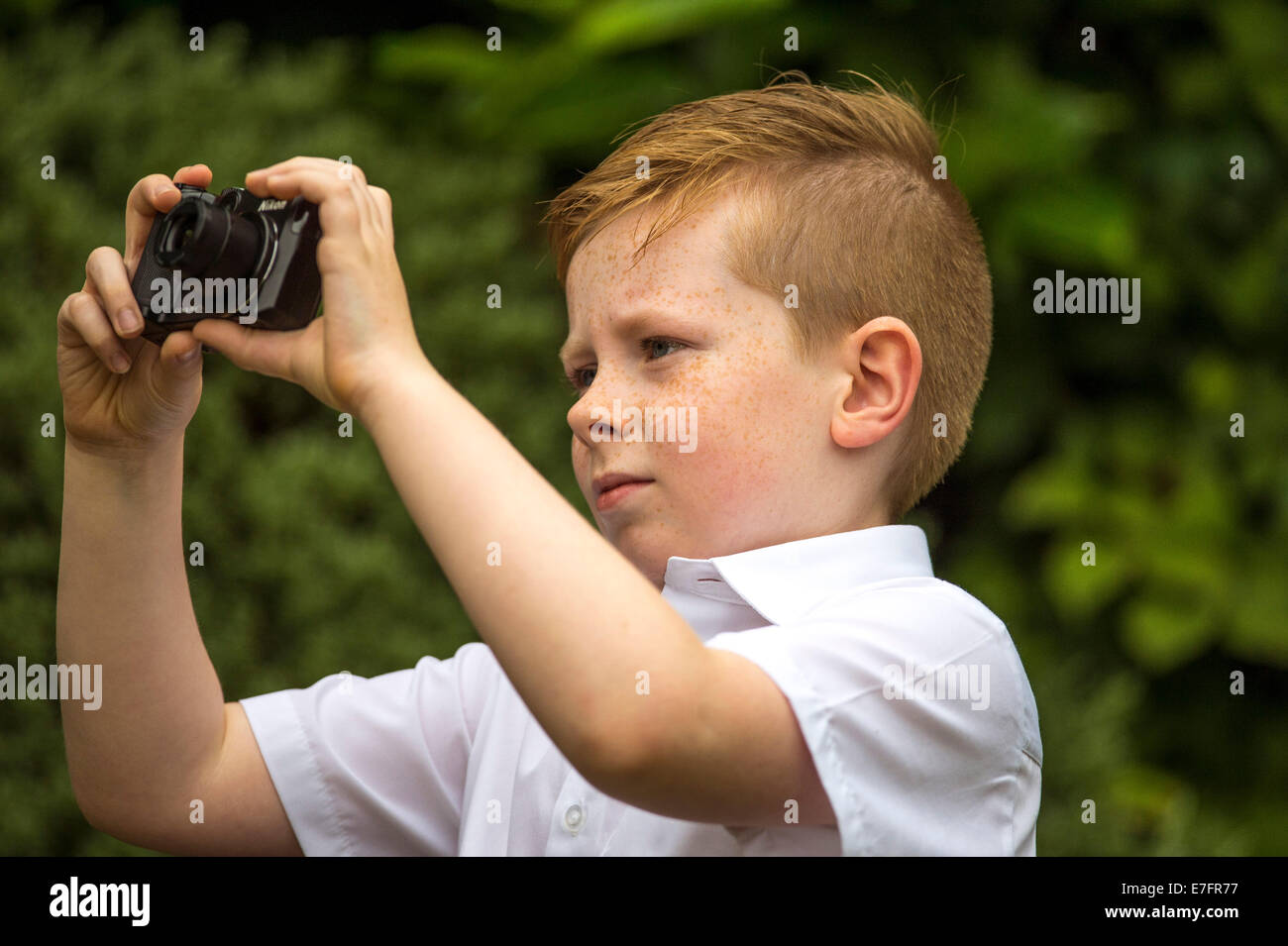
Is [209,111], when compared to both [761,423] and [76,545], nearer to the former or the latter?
[76,545]

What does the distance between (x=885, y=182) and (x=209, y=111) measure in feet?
5.50

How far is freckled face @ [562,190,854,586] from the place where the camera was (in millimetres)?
1163

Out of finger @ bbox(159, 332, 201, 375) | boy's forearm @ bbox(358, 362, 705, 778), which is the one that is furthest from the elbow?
finger @ bbox(159, 332, 201, 375)

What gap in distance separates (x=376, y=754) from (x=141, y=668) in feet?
0.86

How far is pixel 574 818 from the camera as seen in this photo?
3.86 feet

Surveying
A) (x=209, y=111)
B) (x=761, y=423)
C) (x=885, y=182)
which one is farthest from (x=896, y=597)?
(x=209, y=111)

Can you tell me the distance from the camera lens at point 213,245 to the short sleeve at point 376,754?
1.74 ft

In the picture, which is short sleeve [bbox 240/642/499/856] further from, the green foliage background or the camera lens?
the green foliage background

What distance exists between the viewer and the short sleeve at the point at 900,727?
3.21 ft

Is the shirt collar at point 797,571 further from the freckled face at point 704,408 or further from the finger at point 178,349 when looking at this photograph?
the finger at point 178,349

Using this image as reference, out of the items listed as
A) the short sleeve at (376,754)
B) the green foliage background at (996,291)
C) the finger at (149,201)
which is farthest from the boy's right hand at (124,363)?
the green foliage background at (996,291)

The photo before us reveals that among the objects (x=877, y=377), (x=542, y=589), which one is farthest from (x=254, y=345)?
(x=877, y=377)

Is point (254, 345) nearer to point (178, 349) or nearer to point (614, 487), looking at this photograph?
point (178, 349)

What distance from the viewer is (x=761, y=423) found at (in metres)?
1.17
